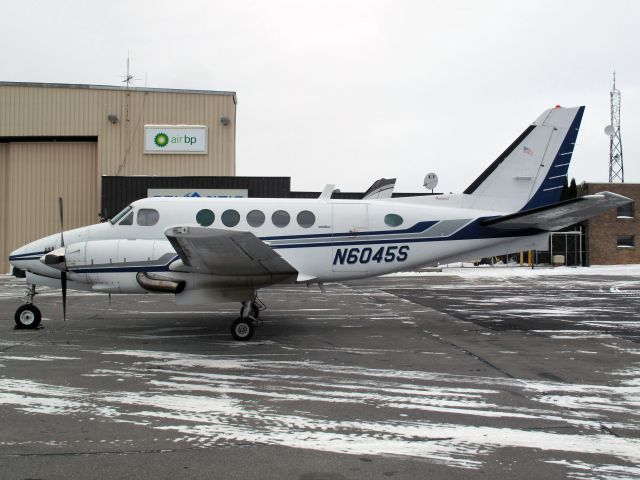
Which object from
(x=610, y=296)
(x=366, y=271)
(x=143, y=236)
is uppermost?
(x=143, y=236)

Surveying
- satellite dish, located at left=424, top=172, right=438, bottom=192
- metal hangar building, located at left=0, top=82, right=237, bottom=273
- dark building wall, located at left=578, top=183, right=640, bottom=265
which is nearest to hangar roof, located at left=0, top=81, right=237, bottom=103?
metal hangar building, located at left=0, top=82, right=237, bottom=273

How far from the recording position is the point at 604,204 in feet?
31.5

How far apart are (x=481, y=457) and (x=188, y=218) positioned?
7745 mm

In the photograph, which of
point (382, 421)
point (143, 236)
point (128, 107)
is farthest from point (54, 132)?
point (382, 421)

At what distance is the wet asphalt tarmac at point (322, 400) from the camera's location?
4.20 metres

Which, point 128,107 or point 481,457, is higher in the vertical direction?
point 128,107

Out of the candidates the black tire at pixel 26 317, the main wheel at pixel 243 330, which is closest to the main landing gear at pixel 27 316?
the black tire at pixel 26 317

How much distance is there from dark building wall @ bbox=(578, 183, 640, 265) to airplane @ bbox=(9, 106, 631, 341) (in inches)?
1370

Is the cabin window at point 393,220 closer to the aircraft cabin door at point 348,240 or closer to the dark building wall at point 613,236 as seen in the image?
the aircraft cabin door at point 348,240

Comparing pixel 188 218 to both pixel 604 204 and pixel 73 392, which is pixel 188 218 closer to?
pixel 73 392

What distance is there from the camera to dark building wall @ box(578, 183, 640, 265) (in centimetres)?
4172

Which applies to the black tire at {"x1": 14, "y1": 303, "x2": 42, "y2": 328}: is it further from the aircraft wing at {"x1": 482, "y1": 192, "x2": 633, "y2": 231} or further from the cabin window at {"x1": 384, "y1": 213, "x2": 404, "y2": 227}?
the aircraft wing at {"x1": 482, "y1": 192, "x2": 633, "y2": 231}

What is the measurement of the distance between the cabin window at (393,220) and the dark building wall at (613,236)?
3671cm

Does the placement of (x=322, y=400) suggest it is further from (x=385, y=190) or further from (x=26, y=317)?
(x=385, y=190)
